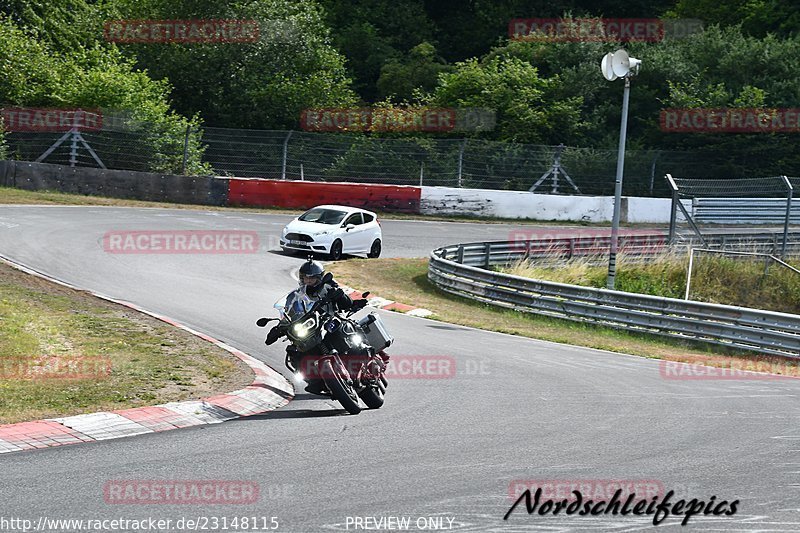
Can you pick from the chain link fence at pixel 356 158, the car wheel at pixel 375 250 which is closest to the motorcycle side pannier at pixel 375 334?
the car wheel at pixel 375 250

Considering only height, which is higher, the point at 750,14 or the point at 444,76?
the point at 750,14

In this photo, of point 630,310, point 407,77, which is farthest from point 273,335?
point 407,77

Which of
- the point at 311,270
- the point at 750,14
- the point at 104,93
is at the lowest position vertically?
the point at 311,270

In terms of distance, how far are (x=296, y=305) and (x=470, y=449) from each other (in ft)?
8.64

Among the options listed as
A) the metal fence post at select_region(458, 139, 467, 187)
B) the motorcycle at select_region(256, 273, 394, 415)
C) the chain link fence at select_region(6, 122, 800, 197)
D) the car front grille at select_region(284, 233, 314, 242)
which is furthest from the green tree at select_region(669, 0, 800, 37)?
the motorcycle at select_region(256, 273, 394, 415)

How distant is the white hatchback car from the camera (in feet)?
79.7

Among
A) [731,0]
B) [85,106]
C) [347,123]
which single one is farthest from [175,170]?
[731,0]

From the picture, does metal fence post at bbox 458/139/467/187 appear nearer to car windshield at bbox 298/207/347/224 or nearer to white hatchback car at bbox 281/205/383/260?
white hatchback car at bbox 281/205/383/260

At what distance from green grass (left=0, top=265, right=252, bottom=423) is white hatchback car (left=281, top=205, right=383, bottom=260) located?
28.4 feet

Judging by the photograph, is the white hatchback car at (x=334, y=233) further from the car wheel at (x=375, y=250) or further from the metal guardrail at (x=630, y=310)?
the metal guardrail at (x=630, y=310)

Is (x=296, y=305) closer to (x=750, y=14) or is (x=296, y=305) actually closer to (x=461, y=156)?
(x=461, y=156)

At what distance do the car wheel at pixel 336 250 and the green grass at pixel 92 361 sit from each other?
29.9 feet

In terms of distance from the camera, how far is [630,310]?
19500 millimetres

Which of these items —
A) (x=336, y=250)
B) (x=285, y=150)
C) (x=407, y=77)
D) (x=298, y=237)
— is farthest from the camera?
(x=407, y=77)
